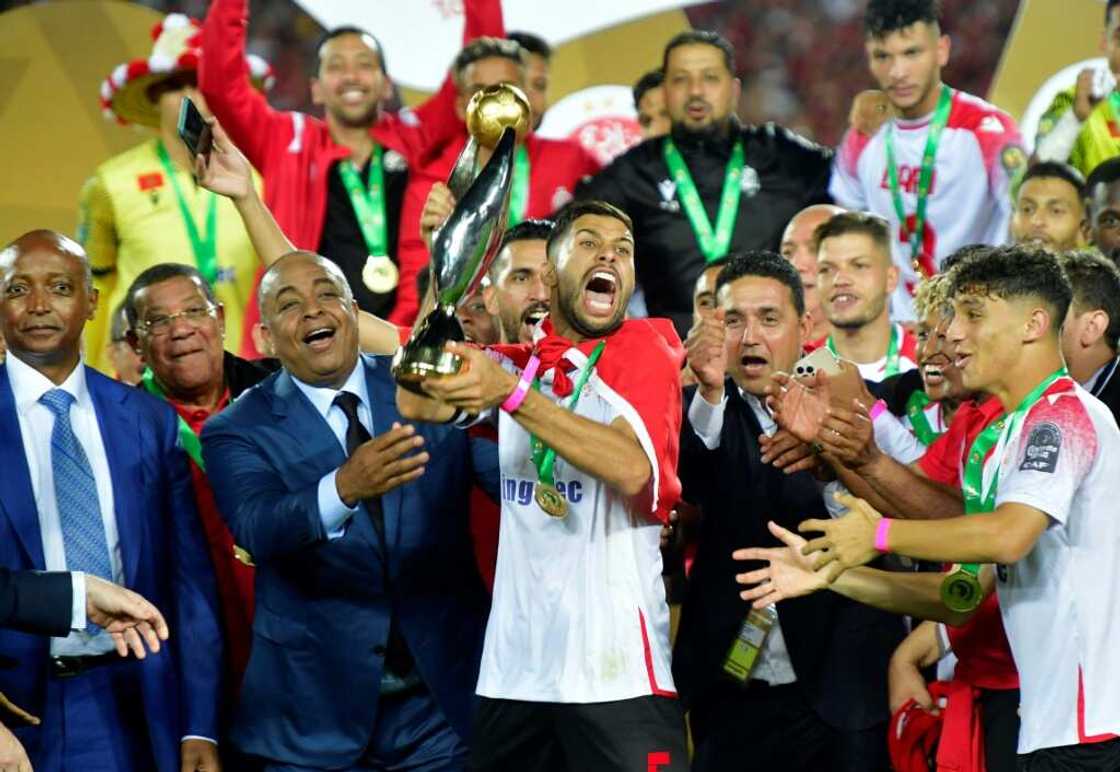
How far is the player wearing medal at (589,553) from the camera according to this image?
4.63 metres

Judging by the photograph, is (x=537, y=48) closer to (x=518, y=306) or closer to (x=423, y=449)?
(x=518, y=306)

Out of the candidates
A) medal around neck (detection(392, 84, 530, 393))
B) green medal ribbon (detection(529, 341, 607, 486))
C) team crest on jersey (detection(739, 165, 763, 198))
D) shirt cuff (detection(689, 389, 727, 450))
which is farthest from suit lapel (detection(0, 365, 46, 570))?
team crest on jersey (detection(739, 165, 763, 198))

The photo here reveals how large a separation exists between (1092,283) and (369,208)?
3.27m

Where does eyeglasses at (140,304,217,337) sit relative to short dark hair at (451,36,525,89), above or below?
below

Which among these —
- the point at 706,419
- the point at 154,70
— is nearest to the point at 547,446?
the point at 706,419

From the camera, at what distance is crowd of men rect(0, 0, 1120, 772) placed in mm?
4547

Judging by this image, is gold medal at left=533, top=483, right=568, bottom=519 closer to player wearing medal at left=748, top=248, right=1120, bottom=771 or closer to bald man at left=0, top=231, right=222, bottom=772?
player wearing medal at left=748, top=248, right=1120, bottom=771

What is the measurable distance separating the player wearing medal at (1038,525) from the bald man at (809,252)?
7.41ft

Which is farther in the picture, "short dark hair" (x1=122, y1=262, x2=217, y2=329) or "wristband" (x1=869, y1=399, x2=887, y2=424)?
"short dark hair" (x1=122, y1=262, x2=217, y2=329)

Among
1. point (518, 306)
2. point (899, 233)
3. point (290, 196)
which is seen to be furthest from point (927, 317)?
point (290, 196)

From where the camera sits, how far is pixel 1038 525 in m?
4.39

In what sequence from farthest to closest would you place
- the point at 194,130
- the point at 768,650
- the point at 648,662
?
1. the point at 194,130
2. the point at 768,650
3. the point at 648,662

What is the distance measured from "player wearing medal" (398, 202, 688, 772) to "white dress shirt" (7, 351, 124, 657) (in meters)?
0.91

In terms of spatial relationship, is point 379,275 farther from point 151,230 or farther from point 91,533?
point 91,533
